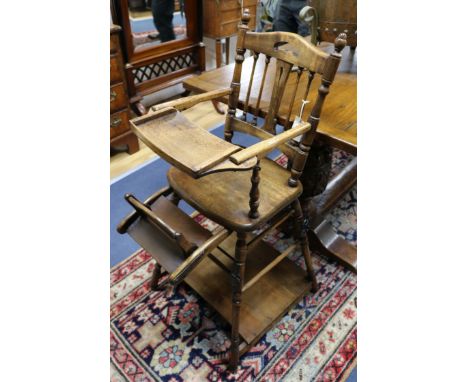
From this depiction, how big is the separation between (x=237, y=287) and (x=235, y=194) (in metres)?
0.34

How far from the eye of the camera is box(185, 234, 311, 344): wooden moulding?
1456mm

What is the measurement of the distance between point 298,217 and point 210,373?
72cm

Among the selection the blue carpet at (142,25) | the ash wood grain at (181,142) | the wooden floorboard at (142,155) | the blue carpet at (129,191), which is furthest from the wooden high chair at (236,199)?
the blue carpet at (142,25)

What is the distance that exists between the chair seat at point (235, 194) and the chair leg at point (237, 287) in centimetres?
7

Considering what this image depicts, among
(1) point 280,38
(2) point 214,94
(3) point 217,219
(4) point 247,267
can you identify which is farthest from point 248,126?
(4) point 247,267

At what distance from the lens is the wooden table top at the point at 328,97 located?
126 centimetres

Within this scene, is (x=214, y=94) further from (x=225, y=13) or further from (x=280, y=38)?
(x=225, y=13)

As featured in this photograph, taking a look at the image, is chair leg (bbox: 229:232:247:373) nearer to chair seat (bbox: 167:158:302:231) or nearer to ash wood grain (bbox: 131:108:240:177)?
chair seat (bbox: 167:158:302:231)

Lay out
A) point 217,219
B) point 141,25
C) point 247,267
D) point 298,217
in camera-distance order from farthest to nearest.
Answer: point 141,25
point 247,267
point 298,217
point 217,219

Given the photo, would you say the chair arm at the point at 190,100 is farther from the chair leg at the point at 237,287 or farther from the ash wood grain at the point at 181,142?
the chair leg at the point at 237,287

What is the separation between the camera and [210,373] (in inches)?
52.9

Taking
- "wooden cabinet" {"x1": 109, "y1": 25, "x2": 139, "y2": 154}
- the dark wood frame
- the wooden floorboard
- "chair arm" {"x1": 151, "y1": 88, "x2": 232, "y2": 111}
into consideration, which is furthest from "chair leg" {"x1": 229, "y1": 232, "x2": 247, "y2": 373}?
the dark wood frame

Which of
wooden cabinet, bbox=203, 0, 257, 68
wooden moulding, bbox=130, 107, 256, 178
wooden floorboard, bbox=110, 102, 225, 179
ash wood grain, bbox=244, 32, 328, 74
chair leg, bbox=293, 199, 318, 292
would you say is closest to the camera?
wooden moulding, bbox=130, 107, 256, 178

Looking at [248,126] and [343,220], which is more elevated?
[248,126]
